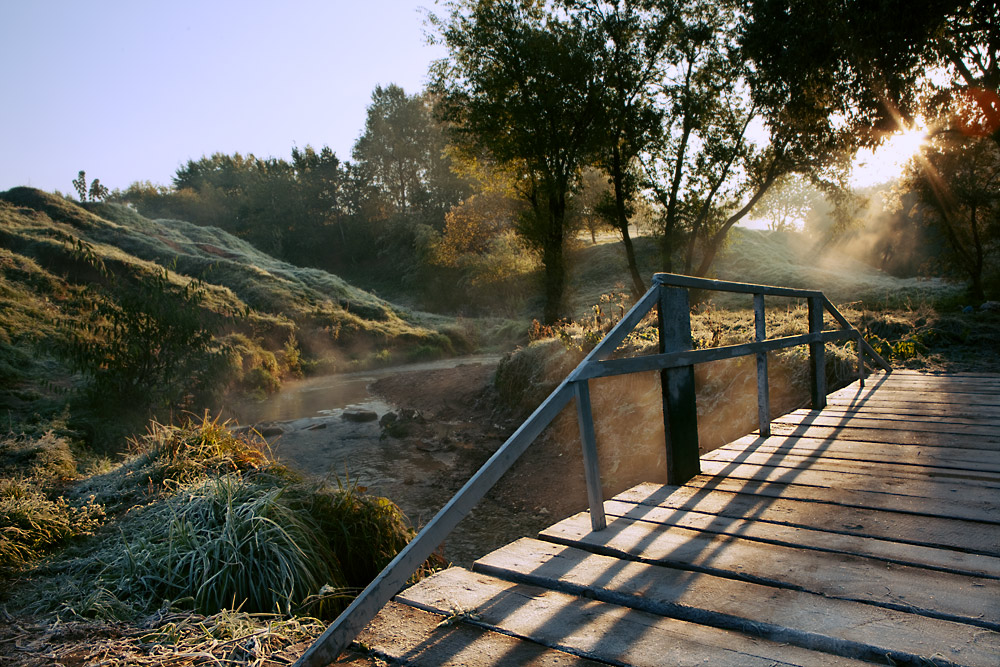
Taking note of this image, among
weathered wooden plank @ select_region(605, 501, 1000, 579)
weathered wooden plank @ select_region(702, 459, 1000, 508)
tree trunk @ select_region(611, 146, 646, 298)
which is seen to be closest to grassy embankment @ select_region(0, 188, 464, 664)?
weathered wooden plank @ select_region(605, 501, 1000, 579)

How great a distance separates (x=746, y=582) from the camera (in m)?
2.15

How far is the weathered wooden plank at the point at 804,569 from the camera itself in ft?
6.25

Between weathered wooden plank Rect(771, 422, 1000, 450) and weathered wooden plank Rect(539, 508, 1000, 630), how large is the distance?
102 inches

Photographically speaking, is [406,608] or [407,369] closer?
[406,608]

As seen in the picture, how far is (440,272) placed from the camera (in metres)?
39.3

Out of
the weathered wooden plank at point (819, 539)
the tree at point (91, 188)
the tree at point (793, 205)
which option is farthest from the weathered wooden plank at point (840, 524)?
the tree at point (793, 205)

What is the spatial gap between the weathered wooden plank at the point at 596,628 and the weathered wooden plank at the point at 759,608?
4cm

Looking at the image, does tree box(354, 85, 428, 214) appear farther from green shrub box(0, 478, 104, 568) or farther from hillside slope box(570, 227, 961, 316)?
green shrub box(0, 478, 104, 568)

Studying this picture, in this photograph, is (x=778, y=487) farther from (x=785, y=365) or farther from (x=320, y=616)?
(x=785, y=365)

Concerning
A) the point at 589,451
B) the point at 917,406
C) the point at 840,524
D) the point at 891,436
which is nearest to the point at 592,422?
the point at 589,451

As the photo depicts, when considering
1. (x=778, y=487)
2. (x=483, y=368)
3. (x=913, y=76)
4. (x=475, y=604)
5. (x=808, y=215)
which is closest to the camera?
(x=475, y=604)

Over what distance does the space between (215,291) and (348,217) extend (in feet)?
111

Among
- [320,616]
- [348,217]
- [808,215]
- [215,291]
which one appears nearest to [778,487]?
[320,616]

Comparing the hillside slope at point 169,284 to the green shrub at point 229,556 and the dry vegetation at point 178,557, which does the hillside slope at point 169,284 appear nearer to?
the dry vegetation at point 178,557
